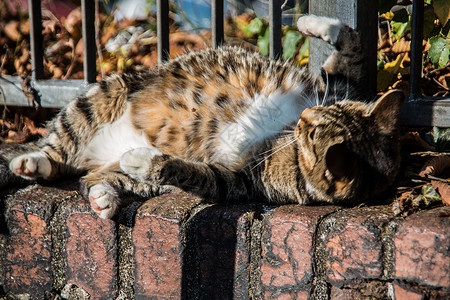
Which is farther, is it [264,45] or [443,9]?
[264,45]

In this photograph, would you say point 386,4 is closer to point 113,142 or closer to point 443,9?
point 443,9

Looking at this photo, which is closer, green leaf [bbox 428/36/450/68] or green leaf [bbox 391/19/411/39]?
green leaf [bbox 428/36/450/68]

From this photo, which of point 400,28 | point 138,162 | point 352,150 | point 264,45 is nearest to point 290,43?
point 264,45

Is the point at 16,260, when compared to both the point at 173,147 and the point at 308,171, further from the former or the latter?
the point at 308,171

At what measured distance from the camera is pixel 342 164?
67.1 inches

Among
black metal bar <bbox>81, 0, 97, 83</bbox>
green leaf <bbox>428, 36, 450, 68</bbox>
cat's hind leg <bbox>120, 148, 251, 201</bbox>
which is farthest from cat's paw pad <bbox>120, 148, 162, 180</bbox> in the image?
green leaf <bbox>428, 36, 450, 68</bbox>

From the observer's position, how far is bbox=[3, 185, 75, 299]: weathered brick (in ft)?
6.13

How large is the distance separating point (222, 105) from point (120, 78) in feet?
1.83

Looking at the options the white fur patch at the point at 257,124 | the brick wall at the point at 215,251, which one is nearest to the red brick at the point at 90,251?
the brick wall at the point at 215,251

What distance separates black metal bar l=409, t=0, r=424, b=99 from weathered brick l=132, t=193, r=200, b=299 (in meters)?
0.98

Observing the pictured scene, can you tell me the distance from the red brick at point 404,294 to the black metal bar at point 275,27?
1192 millimetres

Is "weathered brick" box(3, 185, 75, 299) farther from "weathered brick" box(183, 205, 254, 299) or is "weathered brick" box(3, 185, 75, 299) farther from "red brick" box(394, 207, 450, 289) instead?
"red brick" box(394, 207, 450, 289)

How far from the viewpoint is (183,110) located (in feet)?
7.09

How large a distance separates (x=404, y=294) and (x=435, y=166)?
0.54m
